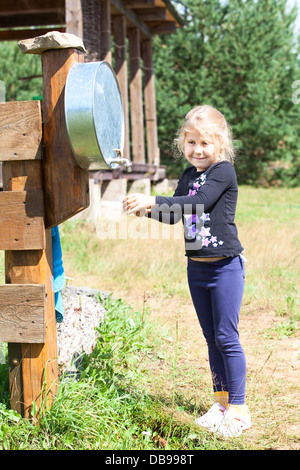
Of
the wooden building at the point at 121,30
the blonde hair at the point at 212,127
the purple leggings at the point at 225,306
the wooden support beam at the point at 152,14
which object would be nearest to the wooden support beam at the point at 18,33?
the wooden building at the point at 121,30

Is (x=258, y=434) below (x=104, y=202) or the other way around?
below

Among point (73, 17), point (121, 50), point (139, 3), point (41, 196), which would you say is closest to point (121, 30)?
point (121, 50)

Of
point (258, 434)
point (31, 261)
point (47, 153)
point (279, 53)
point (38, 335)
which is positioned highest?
point (279, 53)

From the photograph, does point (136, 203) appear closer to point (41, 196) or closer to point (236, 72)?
point (41, 196)

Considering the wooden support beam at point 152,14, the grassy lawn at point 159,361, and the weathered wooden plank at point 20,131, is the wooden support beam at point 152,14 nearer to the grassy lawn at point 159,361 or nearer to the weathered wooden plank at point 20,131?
the grassy lawn at point 159,361

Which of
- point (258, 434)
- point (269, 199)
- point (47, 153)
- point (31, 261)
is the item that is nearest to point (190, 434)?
point (258, 434)

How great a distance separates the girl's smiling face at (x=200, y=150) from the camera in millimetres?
2320

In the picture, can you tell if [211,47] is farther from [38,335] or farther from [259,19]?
[38,335]

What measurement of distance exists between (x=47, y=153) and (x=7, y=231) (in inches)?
14.3

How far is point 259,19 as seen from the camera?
17797 mm

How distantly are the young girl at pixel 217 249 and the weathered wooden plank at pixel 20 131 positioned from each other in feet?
1.85

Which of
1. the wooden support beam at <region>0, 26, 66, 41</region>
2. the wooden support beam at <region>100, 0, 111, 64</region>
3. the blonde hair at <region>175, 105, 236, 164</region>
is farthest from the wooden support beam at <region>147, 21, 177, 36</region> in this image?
the blonde hair at <region>175, 105, 236, 164</region>

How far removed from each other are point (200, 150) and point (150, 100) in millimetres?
9849

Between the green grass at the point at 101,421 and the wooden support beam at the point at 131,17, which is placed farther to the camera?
the wooden support beam at the point at 131,17
